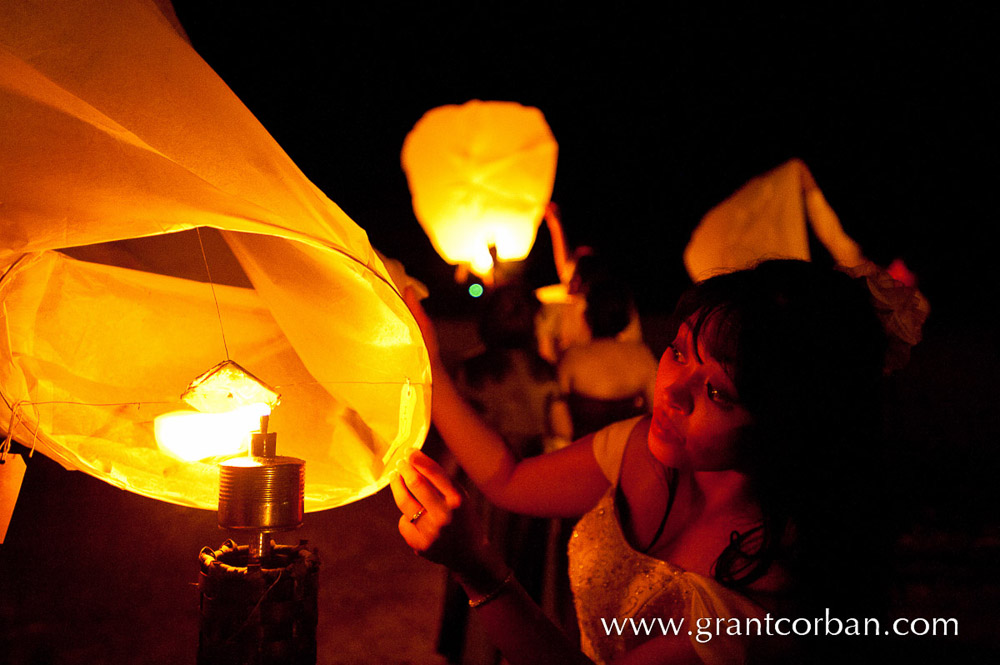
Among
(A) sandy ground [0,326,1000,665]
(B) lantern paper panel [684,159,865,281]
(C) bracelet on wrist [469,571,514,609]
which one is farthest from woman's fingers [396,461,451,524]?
(A) sandy ground [0,326,1000,665]

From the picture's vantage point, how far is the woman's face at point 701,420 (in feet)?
3.15

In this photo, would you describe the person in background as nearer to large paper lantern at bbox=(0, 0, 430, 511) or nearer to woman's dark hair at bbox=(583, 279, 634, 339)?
woman's dark hair at bbox=(583, 279, 634, 339)

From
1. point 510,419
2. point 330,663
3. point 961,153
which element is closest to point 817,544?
point 510,419

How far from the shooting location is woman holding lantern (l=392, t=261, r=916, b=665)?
0.94 metres

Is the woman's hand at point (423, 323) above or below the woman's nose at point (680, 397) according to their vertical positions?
above

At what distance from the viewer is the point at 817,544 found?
3.57 feet

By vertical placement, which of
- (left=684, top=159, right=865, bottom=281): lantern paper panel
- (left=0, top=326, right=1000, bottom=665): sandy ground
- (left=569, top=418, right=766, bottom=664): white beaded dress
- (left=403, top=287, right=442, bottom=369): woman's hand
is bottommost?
(left=0, top=326, right=1000, bottom=665): sandy ground

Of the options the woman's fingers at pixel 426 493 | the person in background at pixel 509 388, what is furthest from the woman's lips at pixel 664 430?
the person in background at pixel 509 388

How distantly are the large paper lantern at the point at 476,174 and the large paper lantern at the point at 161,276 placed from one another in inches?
17.3

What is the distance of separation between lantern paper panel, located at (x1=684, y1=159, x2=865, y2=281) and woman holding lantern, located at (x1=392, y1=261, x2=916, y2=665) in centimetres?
35

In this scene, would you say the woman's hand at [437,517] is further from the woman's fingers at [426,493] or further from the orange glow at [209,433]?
the orange glow at [209,433]

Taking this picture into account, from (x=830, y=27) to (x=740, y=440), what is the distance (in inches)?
195

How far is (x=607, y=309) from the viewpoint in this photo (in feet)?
9.57

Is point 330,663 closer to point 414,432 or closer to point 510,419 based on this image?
point 510,419
